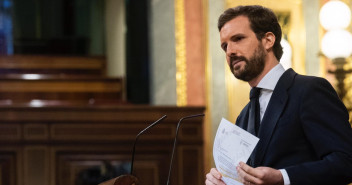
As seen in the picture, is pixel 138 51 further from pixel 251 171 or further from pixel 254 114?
pixel 251 171

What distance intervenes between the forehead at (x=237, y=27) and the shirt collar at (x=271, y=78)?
→ 0.14 m

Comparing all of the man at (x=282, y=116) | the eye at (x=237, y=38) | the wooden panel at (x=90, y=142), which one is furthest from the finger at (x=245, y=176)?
the wooden panel at (x=90, y=142)

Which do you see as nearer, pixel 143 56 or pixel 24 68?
pixel 143 56

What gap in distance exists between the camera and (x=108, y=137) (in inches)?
158

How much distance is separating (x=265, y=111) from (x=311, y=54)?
433 cm

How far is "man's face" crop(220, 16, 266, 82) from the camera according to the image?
61.8 inches

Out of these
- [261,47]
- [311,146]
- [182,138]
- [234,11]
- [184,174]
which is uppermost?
[234,11]

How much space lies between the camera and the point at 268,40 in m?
1.62

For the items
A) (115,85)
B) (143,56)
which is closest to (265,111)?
(143,56)

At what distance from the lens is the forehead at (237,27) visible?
5.19 feet

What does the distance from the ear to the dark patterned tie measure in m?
0.13

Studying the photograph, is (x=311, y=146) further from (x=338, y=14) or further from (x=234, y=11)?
(x=338, y=14)

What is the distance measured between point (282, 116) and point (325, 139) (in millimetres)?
144

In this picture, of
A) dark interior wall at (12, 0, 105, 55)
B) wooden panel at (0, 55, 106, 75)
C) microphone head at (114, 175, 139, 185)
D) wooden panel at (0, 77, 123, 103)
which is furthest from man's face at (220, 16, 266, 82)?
dark interior wall at (12, 0, 105, 55)
